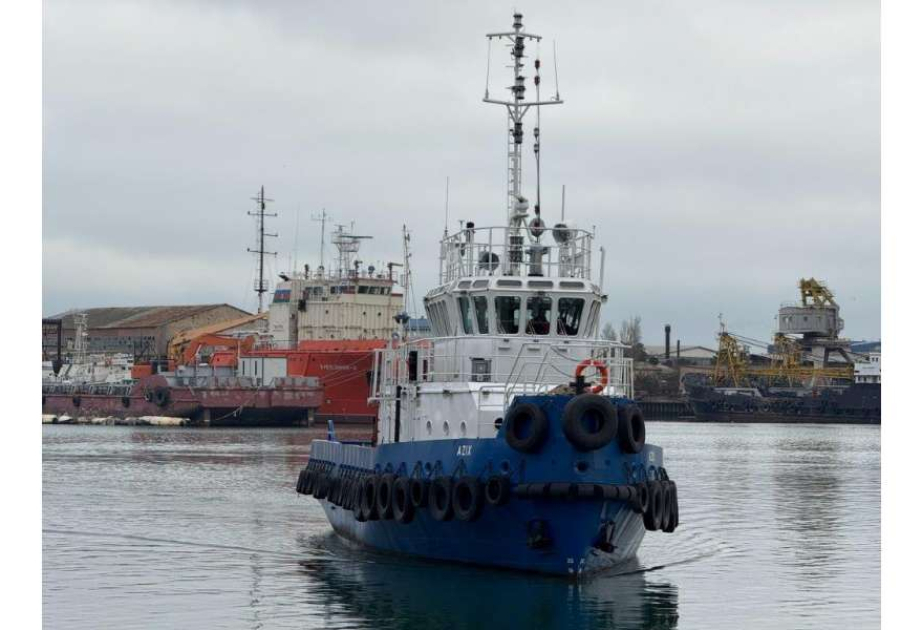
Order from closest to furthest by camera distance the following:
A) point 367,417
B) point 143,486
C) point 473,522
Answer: point 473,522 → point 143,486 → point 367,417

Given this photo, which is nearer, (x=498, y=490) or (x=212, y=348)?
(x=498, y=490)

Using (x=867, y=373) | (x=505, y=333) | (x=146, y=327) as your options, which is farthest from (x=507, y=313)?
(x=146, y=327)

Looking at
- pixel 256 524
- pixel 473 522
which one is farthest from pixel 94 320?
pixel 473 522

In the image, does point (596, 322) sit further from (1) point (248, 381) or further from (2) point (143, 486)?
(1) point (248, 381)

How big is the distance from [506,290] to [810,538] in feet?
35.8

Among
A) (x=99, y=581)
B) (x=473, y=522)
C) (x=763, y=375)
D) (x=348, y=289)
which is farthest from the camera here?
(x=763, y=375)

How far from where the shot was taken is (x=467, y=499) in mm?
22859

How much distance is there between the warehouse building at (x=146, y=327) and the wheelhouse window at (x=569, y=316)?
11714 centimetres

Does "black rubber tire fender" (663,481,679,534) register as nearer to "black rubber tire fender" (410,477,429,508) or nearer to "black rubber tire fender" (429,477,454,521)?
"black rubber tire fender" (429,477,454,521)

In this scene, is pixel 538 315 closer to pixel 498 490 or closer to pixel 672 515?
pixel 672 515

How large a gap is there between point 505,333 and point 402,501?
368 cm

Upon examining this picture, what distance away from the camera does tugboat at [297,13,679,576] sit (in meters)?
22.4
